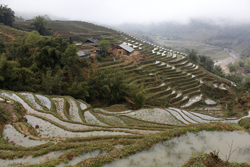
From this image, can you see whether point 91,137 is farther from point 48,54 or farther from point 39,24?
point 39,24

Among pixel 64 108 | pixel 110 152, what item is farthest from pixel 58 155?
pixel 64 108

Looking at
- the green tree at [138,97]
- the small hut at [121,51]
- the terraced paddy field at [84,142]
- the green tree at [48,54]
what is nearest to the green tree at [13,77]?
the green tree at [48,54]

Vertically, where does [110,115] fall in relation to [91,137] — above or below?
below

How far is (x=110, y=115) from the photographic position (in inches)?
535

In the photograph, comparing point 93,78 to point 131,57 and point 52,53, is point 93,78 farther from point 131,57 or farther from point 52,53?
point 131,57

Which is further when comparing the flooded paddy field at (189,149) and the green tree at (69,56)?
the green tree at (69,56)

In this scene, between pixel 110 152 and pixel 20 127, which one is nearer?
pixel 110 152

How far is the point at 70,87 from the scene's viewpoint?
17.4m

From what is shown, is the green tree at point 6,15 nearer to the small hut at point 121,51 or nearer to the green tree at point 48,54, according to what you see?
the green tree at point 48,54

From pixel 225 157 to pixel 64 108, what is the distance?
12139mm

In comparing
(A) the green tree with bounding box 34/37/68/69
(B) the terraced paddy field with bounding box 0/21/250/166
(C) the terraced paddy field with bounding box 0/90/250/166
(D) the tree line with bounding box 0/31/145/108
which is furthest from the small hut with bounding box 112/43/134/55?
(C) the terraced paddy field with bounding box 0/90/250/166

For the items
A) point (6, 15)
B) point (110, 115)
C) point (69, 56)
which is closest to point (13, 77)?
point (69, 56)

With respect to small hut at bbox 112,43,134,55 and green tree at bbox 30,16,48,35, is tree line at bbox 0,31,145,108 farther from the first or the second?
green tree at bbox 30,16,48,35

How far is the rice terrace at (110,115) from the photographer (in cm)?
575
